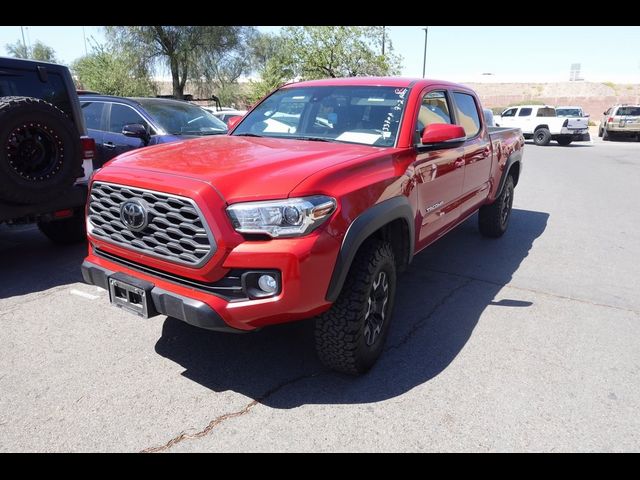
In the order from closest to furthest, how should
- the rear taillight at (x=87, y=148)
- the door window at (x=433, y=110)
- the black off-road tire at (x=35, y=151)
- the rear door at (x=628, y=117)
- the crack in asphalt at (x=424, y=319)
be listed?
the crack in asphalt at (x=424, y=319) < the door window at (x=433, y=110) < the black off-road tire at (x=35, y=151) < the rear taillight at (x=87, y=148) < the rear door at (x=628, y=117)

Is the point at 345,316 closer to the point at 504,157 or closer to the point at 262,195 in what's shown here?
the point at 262,195

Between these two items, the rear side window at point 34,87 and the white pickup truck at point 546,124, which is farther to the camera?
the white pickup truck at point 546,124

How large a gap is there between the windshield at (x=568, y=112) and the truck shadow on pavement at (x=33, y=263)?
961 inches

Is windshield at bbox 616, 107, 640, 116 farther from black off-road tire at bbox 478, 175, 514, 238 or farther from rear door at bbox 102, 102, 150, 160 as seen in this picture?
rear door at bbox 102, 102, 150, 160

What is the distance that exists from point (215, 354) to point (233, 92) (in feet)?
111

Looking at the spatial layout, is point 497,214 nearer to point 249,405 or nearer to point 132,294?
point 249,405

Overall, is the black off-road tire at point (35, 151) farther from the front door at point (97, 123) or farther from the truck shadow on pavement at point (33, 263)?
the front door at point (97, 123)

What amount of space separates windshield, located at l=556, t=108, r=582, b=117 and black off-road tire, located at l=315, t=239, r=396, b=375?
24.7 meters

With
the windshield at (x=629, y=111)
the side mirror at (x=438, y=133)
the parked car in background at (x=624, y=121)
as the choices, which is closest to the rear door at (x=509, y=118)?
the parked car in background at (x=624, y=121)

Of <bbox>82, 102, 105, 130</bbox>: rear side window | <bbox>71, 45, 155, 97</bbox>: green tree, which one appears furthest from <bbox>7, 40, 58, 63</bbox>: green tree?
<bbox>82, 102, 105, 130</bbox>: rear side window

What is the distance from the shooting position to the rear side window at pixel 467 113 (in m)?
4.52

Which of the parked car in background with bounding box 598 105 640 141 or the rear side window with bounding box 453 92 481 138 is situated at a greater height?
the rear side window with bounding box 453 92 481 138

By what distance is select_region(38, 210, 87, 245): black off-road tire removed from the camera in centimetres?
534
